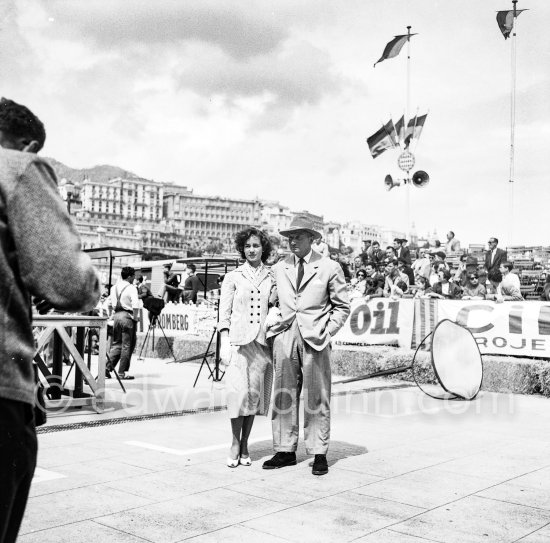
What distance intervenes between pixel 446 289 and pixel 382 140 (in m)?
13.0

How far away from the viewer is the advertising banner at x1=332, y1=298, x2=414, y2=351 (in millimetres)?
12930

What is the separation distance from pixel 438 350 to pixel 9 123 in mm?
7852

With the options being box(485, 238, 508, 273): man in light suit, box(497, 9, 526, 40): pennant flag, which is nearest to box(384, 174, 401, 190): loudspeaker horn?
box(497, 9, 526, 40): pennant flag

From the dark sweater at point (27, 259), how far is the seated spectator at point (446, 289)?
1166 centimetres

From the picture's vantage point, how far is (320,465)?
560cm

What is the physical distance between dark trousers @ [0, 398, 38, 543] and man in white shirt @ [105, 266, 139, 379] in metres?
10.2

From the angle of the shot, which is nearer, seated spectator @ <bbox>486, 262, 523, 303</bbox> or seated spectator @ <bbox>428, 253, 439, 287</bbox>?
seated spectator @ <bbox>486, 262, 523, 303</bbox>

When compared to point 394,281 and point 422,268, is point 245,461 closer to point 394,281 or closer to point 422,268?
point 394,281

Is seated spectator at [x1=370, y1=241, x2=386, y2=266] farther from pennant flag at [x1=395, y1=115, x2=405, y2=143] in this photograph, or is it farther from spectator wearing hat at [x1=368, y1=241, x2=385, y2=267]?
pennant flag at [x1=395, y1=115, x2=405, y2=143]

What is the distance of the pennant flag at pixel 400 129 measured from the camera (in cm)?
2590

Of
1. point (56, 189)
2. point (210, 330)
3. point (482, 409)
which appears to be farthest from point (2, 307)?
point (210, 330)

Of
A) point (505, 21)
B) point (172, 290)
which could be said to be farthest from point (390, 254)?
point (505, 21)

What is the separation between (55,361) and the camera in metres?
9.13

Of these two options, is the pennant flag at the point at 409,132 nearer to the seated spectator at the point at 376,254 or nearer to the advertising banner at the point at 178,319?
the seated spectator at the point at 376,254
